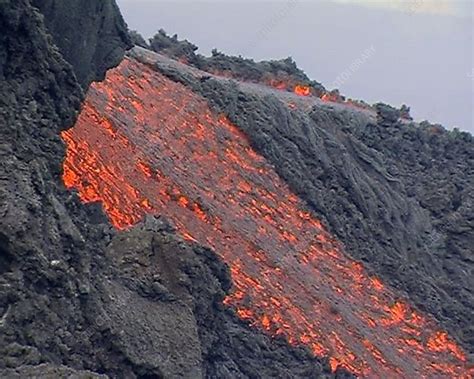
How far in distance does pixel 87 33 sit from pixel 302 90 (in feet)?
69.4

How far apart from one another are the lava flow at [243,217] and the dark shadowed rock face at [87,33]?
14.2 ft

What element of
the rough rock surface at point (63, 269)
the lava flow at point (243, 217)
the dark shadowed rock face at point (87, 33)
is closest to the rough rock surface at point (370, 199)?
the lava flow at point (243, 217)

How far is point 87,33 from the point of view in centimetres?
820

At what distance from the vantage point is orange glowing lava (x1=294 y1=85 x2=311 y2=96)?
2834 cm

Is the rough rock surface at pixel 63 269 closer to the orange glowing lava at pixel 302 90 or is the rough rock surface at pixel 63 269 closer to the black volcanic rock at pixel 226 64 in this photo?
the black volcanic rock at pixel 226 64

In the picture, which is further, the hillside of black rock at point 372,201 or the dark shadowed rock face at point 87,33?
the hillside of black rock at point 372,201

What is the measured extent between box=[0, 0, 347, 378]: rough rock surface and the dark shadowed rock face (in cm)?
13

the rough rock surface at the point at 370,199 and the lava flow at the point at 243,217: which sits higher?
the rough rock surface at the point at 370,199

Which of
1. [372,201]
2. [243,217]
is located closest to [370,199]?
[372,201]

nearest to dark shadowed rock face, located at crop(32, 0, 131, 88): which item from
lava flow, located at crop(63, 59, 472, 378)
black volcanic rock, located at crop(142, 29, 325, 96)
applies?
lava flow, located at crop(63, 59, 472, 378)

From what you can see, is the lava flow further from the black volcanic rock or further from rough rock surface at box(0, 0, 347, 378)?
the black volcanic rock

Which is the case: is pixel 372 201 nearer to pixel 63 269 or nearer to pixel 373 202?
pixel 373 202

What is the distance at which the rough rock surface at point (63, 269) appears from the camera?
5727 millimetres

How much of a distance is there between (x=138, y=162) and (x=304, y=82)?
15.6 m
